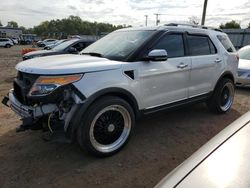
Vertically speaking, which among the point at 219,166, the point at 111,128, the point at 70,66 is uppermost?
the point at 70,66

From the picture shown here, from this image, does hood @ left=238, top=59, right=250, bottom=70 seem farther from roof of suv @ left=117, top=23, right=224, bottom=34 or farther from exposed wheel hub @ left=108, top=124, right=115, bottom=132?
exposed wheel hub @ left=108, top=124, right=115, bottom=132

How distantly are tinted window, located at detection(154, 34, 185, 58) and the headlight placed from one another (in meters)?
1.59

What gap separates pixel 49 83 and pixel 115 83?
864mm

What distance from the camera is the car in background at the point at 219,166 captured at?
142 cm

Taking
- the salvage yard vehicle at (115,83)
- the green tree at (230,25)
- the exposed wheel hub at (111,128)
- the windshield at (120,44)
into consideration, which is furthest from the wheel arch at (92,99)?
the green tree at (230,25)

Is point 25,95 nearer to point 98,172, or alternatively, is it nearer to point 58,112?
point 58,112

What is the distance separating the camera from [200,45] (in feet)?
16.2

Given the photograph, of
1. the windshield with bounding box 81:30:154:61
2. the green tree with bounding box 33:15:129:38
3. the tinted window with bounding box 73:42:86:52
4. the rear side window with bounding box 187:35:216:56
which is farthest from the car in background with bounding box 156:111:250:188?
the green tree with bounding box 33:15:129:38

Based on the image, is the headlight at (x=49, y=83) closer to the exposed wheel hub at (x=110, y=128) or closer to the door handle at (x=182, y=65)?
the exposed wheel hub at (x=110, y=128)

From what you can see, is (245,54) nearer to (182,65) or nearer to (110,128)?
(182,65)

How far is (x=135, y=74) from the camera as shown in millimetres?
3668

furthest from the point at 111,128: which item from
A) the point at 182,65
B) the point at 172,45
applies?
the point at 172,45

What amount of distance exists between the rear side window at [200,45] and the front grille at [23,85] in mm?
2814

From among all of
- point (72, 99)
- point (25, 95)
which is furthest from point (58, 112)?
point (25, 95)
